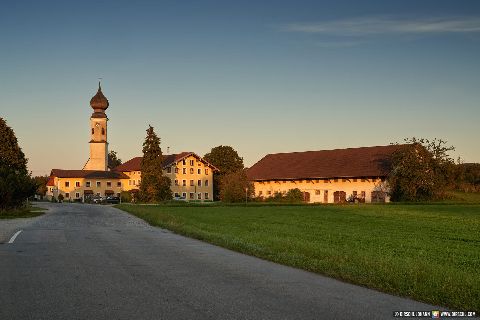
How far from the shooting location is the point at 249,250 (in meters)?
16.0

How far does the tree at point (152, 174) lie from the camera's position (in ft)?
271

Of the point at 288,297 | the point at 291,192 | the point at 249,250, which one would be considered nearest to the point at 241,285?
the point at 288,297

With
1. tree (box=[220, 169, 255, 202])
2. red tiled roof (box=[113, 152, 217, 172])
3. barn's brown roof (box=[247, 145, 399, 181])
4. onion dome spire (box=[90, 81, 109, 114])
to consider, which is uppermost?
onion dome spire (box=[90, 81, 109, 114])

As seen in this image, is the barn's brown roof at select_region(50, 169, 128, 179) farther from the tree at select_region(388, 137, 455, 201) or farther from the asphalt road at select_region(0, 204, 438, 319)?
the asphalt road at select_region(0, 204, 438, 319)

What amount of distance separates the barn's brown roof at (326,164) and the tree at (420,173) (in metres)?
3.27

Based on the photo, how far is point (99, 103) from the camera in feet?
408

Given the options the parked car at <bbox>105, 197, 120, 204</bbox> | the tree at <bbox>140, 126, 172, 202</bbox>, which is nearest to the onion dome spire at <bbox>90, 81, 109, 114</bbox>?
the parked car at <bbox>105, 197, 120, 204</bbox>

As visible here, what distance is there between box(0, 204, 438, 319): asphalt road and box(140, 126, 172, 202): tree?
67832mm

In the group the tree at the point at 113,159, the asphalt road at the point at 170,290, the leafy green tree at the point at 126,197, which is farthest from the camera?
the tree at the point at 113,159

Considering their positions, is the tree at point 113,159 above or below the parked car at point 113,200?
above

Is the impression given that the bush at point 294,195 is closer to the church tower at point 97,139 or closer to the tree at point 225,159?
the tree at point 225,159

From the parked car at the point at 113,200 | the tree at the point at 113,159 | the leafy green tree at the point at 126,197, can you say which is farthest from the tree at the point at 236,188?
the tree at the point at 113,159

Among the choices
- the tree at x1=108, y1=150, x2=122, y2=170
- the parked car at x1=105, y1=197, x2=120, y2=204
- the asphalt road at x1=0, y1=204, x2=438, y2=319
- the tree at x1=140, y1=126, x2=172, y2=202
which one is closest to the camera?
the asphalt road at x1=0, y1=204, x2=438, y2=319

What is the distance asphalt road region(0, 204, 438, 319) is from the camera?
7672 millimetres
